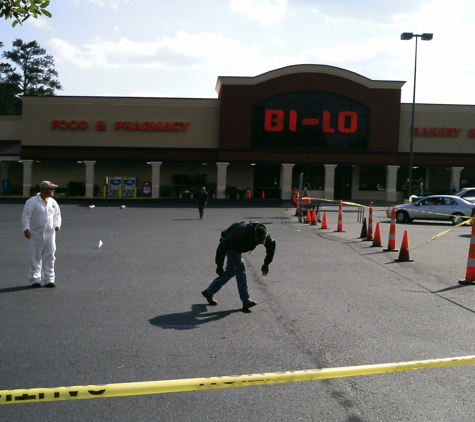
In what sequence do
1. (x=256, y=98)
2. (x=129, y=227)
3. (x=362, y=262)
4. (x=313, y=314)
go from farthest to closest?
(x=256, y=98), (x=129, y=227), (x=362, y=262), (x=313, y=314)

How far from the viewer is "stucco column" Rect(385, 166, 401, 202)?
48000 millimetres

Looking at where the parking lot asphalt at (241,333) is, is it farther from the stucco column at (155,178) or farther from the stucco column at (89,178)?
the stucco column at (89,178)

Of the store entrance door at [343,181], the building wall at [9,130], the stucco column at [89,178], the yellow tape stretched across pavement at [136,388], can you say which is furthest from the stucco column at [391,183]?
the yellow tape stretched across pavement at [136,388]

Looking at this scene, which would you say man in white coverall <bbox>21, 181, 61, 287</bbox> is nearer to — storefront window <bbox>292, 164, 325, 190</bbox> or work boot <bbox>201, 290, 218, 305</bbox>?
work boot <bbox>201, 290, 218, 305</bbox>

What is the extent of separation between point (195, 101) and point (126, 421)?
4502cm

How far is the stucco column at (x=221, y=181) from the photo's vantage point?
157 ft

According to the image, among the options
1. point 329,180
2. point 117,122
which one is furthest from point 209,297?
point 117,122

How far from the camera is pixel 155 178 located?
4856cm

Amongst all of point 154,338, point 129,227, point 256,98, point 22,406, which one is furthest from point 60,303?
point 256,98

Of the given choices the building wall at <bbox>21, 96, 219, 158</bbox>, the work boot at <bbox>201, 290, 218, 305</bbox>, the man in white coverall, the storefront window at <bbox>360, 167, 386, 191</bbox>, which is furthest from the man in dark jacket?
the storefront window at <bbox>360, 167, 386, 191</bbox>

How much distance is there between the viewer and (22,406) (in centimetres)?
512

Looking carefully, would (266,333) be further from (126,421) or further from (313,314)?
(126,421)

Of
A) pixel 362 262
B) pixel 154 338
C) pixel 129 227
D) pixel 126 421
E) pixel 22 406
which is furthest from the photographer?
pixel 129 227

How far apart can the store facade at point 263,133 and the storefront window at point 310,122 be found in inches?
3.2
